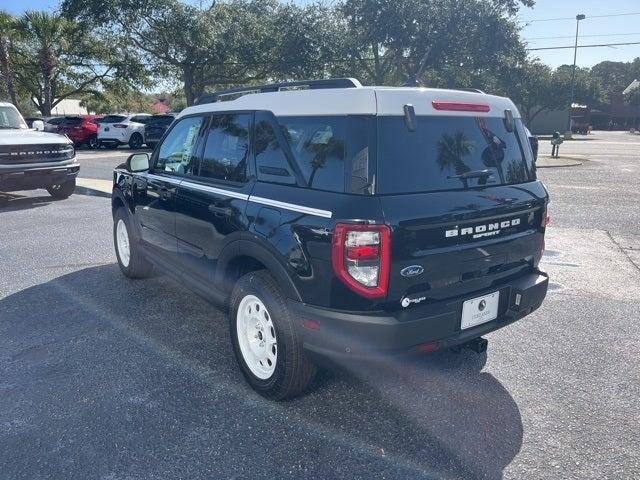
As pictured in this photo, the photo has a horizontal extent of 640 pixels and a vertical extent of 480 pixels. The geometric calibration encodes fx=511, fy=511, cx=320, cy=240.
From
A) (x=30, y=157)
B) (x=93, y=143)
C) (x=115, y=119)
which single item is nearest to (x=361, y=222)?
(x=30, y=157)

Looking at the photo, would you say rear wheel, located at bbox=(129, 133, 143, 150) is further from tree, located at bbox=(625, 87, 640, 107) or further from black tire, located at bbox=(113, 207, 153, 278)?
tree, located at bbox=(625, 87, 640, 107)

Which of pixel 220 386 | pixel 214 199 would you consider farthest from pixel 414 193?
pixel 220 386

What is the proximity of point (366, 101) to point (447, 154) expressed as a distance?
1.97 ft

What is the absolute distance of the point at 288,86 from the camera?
10.7ft

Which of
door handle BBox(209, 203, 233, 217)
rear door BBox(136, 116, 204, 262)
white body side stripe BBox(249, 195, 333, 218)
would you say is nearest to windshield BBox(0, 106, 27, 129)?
rear door BBox(136, 116, 204, 262)

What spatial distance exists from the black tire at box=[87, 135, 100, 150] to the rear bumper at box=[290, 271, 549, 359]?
2563cm

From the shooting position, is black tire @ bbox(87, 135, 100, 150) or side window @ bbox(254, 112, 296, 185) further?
black tire @ bbox(87, 135, 100, 150)

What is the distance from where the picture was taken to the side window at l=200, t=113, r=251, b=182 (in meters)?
3.42

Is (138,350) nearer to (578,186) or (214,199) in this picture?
(214,199)

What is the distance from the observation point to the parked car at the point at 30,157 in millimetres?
9062

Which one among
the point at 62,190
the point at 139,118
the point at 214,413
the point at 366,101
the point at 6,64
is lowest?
the point at 214,413

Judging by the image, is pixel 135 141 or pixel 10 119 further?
pixel 135 141

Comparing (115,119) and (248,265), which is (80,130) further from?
(248,265)

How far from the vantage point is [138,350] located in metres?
3.89
